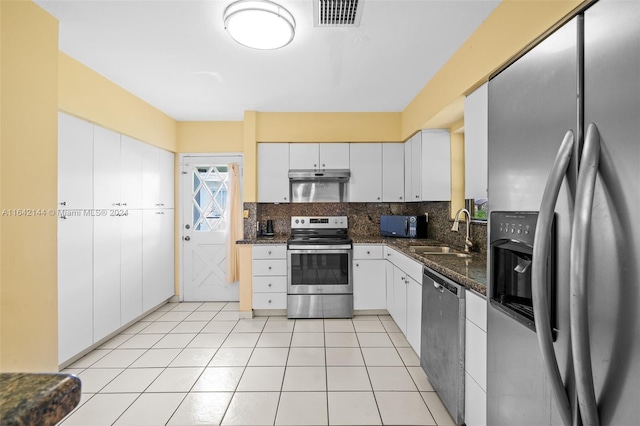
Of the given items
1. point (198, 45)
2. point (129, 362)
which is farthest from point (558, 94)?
point (129, 362)

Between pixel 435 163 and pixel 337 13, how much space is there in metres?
1.94

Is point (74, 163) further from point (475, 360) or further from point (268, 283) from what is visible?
point (475, 360)

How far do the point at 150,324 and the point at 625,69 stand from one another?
165 inches

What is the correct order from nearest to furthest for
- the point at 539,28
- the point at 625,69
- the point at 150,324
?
the point at 625,69 → the point at 539,28 → the point at 150,324

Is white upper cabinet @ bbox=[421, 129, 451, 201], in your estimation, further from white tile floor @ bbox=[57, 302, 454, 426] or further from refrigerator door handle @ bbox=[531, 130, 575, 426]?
refrigerator door handle @ bbox=[531, 130, 575, 426]

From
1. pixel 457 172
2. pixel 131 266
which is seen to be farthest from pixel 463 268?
pixel 131 266

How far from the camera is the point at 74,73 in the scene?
99.7 inches

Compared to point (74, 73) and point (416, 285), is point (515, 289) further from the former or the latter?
point (74, 73)

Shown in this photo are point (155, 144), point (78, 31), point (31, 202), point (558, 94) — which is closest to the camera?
point (558, 94)

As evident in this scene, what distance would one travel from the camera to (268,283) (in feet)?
11.8

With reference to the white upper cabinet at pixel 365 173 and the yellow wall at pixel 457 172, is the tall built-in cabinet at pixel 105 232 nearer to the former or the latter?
the white upper cabinet at pixel 365 173

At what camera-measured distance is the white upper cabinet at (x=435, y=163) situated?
3.18 m

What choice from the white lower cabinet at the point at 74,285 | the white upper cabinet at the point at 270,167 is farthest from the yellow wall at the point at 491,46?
the white lower cabinet at the point at 74,285

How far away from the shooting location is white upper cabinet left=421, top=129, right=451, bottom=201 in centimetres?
318
